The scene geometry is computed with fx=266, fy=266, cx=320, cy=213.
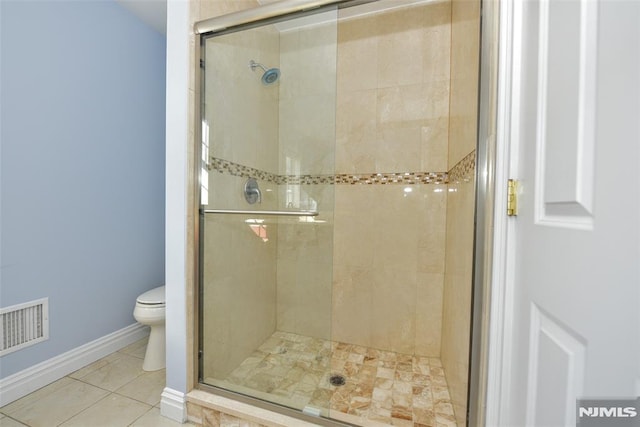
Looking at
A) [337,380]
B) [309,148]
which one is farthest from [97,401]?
[309,148]

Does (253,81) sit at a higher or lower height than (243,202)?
higher

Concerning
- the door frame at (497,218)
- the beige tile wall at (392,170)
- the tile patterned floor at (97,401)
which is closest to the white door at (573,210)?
the door frame at (497,218)

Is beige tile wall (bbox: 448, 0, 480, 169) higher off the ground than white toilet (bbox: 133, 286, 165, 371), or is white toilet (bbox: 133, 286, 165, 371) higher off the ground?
beige tile wall (bbox: 448, 0, 480, 169)

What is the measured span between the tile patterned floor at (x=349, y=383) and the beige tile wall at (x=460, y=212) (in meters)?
0.13

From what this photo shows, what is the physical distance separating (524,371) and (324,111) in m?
1.33

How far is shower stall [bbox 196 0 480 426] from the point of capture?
125 centimetres

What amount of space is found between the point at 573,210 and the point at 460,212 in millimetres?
697

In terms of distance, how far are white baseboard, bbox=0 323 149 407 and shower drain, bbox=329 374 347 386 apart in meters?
1.46

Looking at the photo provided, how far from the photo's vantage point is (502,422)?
801 mm

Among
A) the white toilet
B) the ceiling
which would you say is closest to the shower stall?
the white toilet

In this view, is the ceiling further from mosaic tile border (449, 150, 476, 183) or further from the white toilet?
mosaic tile border (449, 150, 476, 183)

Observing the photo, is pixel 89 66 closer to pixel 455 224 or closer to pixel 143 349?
pixel 143 349

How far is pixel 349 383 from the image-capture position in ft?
4.70

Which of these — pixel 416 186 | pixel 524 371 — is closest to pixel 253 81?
pixel 416 186
